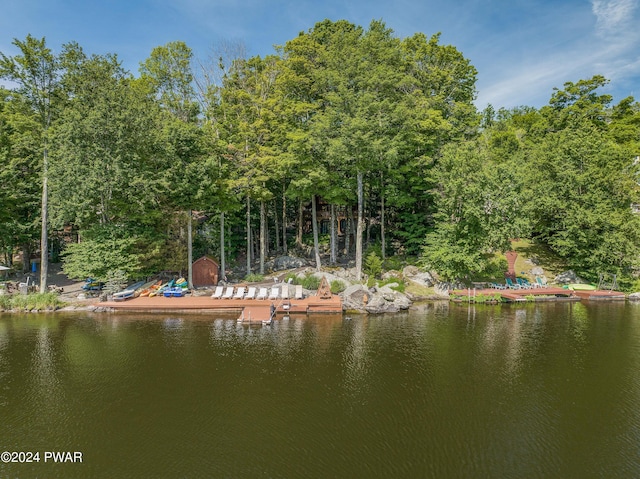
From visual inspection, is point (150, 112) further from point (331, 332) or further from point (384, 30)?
point (384, 30)

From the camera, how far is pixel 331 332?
21.4m

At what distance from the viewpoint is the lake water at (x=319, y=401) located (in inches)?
391

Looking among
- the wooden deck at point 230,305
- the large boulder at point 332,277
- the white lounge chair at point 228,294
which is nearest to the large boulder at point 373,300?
the wooden deck at point 230,305

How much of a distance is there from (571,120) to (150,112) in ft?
173

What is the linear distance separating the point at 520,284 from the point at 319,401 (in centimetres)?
2887

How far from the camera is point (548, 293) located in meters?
31.9

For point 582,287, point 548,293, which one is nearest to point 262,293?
point 548,293

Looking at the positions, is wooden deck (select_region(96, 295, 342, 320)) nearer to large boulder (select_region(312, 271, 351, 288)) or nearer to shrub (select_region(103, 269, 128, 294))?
shrub (select_region(103, 269, 128, 294))

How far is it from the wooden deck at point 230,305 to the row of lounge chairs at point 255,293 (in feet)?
2.18

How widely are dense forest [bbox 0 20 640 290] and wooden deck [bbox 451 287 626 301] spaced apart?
6.97 ft

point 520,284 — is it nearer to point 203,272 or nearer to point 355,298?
point 355,298

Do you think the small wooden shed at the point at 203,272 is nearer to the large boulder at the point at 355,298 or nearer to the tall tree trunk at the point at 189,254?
the tall tree trunk at the point at 189,254

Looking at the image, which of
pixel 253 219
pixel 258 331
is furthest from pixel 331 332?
pixel 253 219

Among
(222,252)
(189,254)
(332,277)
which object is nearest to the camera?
(189,254)
